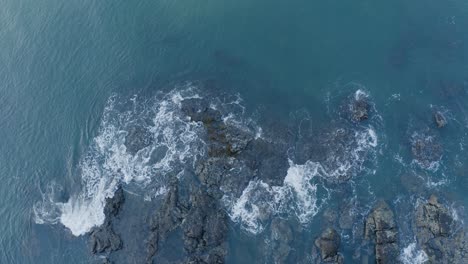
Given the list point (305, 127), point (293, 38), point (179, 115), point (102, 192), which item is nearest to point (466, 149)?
point (305, 127)

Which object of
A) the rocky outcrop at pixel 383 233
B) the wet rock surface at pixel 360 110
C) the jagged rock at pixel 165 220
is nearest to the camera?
the rocky outcrop at pixel 383 233

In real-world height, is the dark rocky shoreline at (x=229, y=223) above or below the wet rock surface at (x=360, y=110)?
below

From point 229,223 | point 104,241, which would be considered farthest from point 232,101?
point 104,241

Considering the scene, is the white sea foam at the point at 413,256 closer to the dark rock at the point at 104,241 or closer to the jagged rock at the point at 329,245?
the jagged rock at the point at 329,245

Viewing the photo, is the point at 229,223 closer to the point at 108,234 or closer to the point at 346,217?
the point at 346,217

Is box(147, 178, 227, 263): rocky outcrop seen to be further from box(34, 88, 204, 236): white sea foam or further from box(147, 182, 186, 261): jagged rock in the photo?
box(34, 88, 204, 236): white sea foam

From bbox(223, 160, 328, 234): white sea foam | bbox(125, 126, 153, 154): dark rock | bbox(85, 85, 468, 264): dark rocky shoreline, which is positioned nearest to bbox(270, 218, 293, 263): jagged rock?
bbox(85, 85, 468, 264): dark rocky shoreline

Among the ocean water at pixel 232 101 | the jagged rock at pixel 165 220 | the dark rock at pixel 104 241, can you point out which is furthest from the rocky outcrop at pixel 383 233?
the dark rock at pixel 104 241
